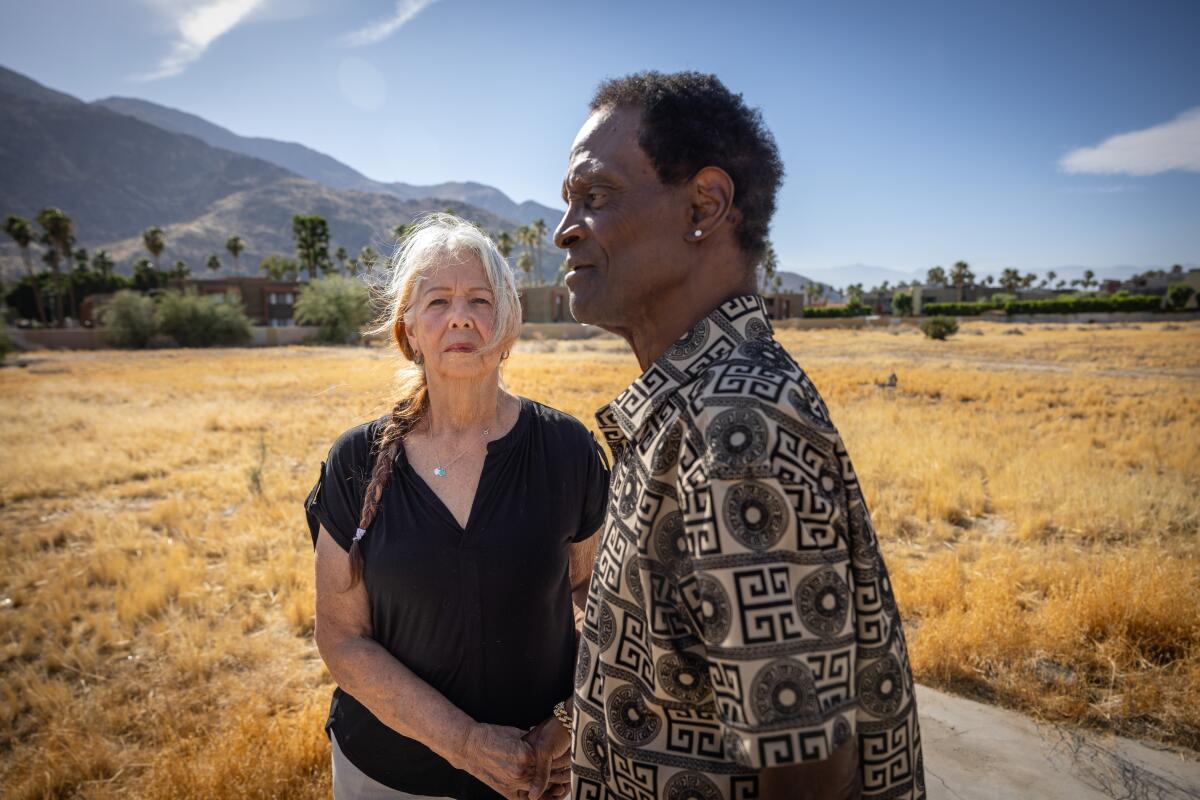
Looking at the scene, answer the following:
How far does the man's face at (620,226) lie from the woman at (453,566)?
3.01 ft

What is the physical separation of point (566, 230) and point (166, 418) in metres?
20.5

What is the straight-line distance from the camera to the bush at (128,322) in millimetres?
53438

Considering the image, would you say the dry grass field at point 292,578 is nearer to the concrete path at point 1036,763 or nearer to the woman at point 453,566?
the concrete path at point 1036,763

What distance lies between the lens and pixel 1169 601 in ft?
15.3

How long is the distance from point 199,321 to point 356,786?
64852mm

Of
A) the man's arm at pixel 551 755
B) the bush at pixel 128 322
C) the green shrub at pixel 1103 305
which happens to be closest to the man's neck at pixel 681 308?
the man's arm at pixel 551 755

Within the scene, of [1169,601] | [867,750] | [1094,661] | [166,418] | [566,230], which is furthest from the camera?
[166,418]

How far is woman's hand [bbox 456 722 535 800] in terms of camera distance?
6.51 feet

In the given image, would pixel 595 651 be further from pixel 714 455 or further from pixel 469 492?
pixel 469 492

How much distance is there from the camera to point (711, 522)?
3.41ft

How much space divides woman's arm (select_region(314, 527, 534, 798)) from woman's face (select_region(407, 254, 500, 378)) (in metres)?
0.77

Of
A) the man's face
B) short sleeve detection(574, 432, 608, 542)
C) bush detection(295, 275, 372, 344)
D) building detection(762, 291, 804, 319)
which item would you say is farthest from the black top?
building detection(762, 291, 804, 319)

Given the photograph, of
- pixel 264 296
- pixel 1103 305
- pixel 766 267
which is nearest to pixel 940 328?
pixel 766 267

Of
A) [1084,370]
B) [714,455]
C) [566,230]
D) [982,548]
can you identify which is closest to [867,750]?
[714,455]
